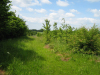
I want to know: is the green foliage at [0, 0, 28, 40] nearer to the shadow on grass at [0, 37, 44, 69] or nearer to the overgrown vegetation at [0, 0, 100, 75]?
the overgrown vegetation at [0, 0, 100, 75]

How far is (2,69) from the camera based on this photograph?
4.06 m

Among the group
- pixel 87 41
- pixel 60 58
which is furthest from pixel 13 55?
pixel 87 41

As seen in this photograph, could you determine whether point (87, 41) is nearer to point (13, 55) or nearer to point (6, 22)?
point (13, 55)

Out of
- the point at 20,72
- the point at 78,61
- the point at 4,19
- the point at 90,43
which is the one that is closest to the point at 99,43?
the point at 90,43

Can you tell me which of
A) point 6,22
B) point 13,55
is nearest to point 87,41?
point 13,55

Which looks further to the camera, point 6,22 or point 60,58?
point 6,22

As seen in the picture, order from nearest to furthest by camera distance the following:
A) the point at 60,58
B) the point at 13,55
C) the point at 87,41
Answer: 1. the point at 13,55
2. the point at 60,58
3. the point at 87,41

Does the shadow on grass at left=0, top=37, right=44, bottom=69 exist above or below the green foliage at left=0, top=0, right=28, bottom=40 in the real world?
below

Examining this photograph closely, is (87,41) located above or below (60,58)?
above

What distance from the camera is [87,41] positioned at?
20.9 feet

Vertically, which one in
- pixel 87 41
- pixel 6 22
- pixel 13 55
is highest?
pixel 6 22

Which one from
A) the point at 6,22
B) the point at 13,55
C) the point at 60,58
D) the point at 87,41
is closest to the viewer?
the point at 13,55

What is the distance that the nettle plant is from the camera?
20.5 ft

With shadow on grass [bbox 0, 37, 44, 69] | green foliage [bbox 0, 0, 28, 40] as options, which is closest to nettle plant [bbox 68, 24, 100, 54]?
shadow on grass [bbox 0, 37, 44, 69]
